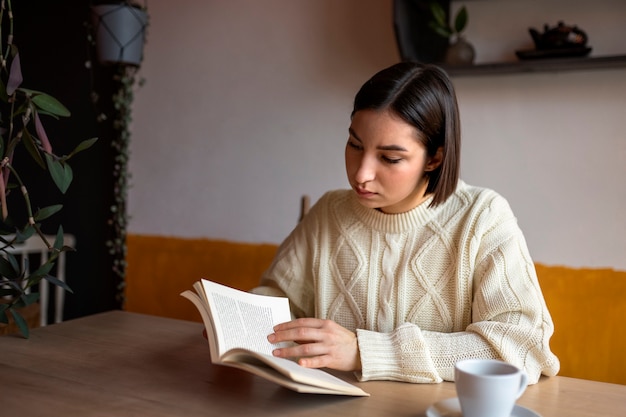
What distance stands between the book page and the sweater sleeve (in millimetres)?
165

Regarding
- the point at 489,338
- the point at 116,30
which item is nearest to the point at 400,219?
the point at 489,338

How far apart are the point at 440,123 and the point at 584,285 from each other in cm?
81

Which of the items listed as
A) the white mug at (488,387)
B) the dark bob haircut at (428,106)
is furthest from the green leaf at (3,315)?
the white mug at (488,387)

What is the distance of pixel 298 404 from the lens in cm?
100

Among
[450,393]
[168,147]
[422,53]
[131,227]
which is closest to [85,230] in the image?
[131,227]

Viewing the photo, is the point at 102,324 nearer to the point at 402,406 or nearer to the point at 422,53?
the point at 402,406

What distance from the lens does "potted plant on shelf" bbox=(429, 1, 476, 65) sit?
1950 millimetres

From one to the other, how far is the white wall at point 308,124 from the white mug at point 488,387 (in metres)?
1.14

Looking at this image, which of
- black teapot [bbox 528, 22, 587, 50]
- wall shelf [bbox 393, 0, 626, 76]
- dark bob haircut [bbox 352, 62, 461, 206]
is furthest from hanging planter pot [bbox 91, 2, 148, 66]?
black teapot [bbox 528, 22, 587, 50]

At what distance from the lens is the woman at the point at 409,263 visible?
117 cm

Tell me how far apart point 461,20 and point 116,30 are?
1.13 metres

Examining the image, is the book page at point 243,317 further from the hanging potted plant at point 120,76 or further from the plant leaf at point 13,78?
the hanging potted plant at point 120,76

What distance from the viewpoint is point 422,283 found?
143cm

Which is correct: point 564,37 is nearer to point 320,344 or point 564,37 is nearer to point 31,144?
point 320,344
